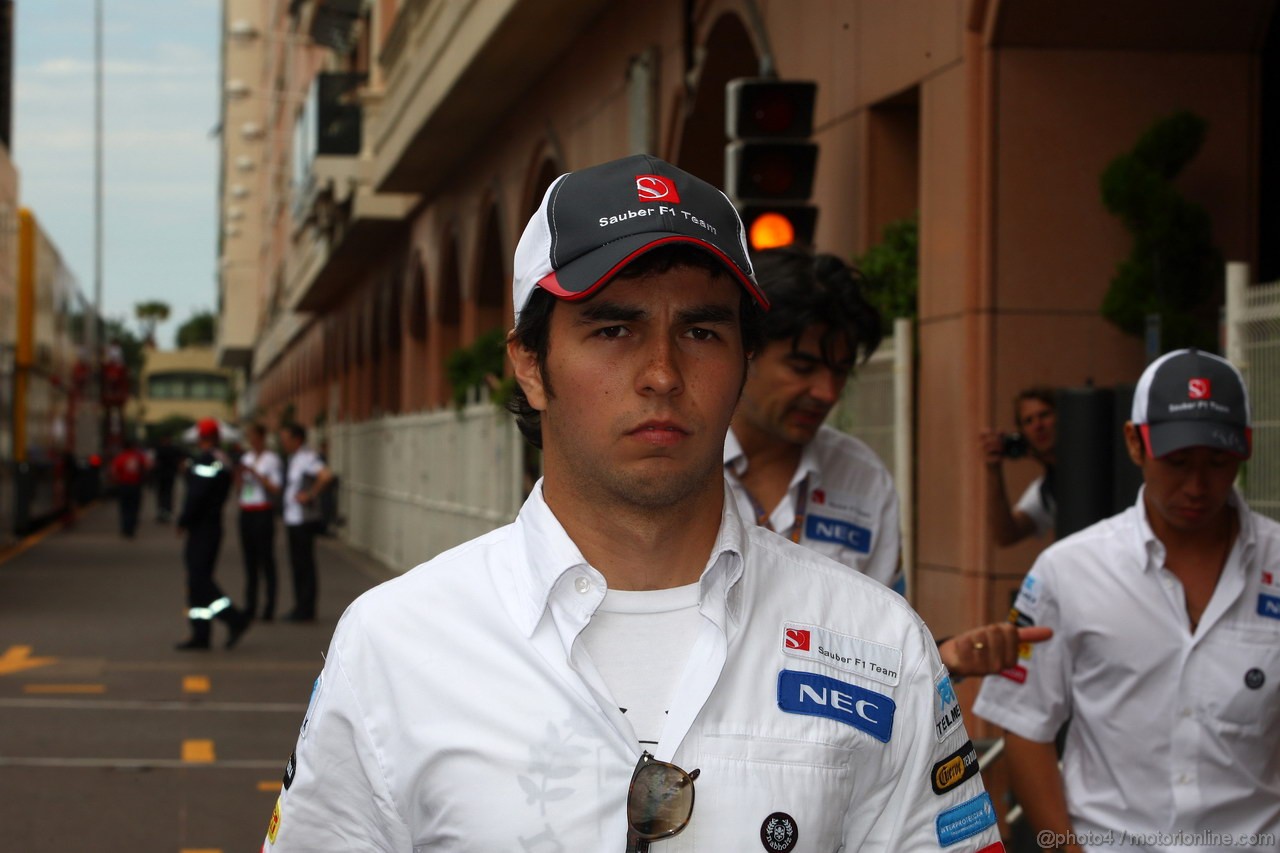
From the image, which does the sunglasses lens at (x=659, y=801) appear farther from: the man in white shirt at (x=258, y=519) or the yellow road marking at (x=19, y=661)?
the man in white shirt at (x=258, y=519)

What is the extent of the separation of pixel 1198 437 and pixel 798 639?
6.27ft

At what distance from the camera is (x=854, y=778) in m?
2.32

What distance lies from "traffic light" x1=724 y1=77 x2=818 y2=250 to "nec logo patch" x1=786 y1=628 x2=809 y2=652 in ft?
21.0

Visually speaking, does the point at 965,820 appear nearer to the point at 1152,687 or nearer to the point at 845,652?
the point at 845,652

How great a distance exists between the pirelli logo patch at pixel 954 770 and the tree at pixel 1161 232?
228 inches

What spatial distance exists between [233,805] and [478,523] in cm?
966

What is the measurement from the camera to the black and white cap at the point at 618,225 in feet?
7.62

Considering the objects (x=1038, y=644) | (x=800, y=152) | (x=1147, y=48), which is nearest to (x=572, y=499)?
(x=1038, y=644)

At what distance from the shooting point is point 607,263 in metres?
2.32

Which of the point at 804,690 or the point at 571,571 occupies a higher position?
the point at 571,571

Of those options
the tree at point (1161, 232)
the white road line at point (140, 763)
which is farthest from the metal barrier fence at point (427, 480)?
the tree at point (1161, 232)

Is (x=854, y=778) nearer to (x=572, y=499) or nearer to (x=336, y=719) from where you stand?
(x=572, y=499)

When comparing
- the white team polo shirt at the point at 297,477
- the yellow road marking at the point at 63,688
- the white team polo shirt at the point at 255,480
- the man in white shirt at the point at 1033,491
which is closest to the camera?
the man in white shirt at the point at 1033,491

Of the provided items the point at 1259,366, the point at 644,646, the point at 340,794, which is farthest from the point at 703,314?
the point at 1259,366
